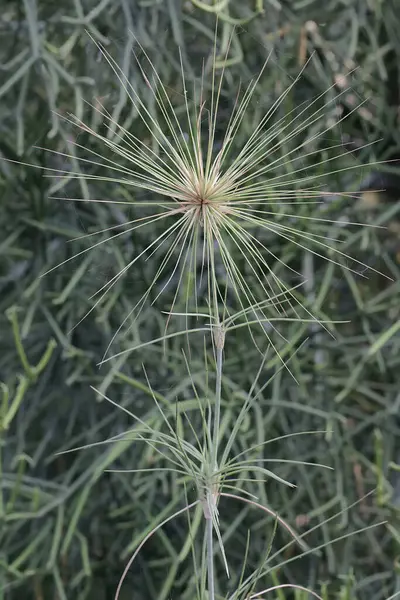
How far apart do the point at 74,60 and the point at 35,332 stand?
0.19 m

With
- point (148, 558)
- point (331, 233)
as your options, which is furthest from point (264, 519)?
point (331, 233)

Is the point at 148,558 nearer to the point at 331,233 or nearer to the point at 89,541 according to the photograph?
the point at 89,541

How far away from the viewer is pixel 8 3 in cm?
44

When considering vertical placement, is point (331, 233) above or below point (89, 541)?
above

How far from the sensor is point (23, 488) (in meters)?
0.46

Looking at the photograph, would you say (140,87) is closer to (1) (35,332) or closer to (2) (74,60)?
(2) (74,60)

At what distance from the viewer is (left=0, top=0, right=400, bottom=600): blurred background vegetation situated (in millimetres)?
448

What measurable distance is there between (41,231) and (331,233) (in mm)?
203

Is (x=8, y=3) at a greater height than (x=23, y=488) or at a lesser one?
greater

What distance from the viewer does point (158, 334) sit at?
474mm

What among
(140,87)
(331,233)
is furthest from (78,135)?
(331,233)

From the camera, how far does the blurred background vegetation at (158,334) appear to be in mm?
448

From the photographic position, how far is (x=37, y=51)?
0.43 m

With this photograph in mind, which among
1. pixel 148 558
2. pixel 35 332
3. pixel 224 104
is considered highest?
pixel 224 104
